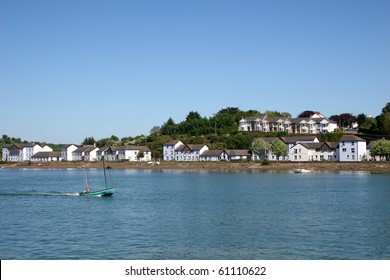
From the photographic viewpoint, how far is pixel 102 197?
46.4 metres

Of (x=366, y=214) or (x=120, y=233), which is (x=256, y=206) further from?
(x=120, y=233)

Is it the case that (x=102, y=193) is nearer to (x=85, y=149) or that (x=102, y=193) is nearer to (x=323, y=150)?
(x=323, y=150)

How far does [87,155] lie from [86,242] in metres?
117

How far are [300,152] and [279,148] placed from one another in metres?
4.84

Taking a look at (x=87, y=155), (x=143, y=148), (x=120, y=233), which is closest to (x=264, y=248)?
(x=120, y=233)

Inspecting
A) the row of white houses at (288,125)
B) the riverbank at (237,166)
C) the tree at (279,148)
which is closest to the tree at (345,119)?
the row of white houses at (288,125)

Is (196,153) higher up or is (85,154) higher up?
(85,154)

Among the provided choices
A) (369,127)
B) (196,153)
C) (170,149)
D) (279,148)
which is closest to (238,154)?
(279,148)

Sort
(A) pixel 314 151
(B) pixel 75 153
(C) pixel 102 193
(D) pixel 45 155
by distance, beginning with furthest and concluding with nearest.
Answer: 1. (D) pixel 45 155
2. (B) pixel 75 153
3. (A) pixel 314 151
4. (C) pixel 102 193

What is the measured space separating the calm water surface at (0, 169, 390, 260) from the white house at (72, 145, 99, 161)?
295 ft

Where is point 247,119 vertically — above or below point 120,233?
above

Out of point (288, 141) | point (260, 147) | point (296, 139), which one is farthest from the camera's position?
point (296, 139)

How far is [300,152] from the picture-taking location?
325ft
